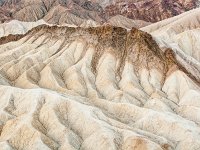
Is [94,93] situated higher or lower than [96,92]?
higher

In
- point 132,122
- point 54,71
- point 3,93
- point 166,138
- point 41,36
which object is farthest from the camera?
point 41,36

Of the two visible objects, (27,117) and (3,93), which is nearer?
(27,117)

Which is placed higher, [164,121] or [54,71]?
[164,121]

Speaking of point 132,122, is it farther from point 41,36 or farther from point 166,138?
point 41,36

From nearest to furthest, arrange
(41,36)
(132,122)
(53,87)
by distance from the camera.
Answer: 1. (132,122)
2. (53,87)
3. (41,36)

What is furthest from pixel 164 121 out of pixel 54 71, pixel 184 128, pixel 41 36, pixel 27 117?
pixel 41 36
